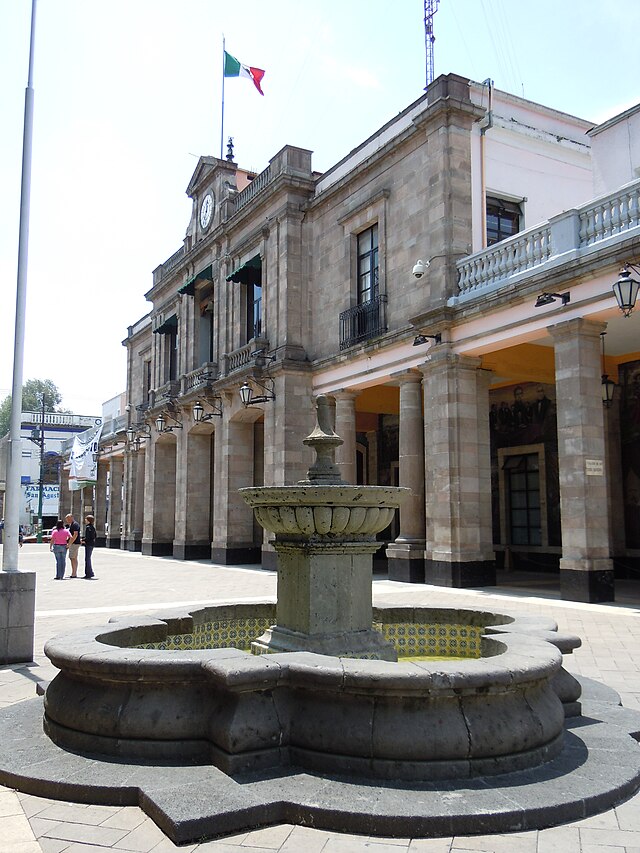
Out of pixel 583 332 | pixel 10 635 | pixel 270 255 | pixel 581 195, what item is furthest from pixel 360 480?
pixel 10 635

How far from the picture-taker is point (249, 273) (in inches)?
983

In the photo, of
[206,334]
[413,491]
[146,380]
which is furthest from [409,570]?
[146,380]

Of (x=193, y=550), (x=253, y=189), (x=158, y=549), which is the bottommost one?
(x=158, y=549)

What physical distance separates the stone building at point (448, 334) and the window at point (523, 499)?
6 cm

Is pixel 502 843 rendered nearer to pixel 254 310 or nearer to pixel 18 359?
pixel 18 359

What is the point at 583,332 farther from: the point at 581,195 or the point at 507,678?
the point at 507,678

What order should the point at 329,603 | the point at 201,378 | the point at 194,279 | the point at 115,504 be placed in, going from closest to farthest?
1. the point at 329,603
2. the point at 201,378
3. the point at 194,279
4. the point at 115,504

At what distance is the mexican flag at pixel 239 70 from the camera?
2634cm

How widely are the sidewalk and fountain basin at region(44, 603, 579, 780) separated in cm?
54

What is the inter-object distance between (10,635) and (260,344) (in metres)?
15.9

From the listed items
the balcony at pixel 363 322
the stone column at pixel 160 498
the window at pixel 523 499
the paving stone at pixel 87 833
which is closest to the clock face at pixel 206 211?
the stone column at pixel 160 498

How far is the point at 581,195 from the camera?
795 inches

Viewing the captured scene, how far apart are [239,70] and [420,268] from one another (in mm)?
13939

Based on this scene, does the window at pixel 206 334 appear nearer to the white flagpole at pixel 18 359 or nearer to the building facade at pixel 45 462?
the white flagpole at pixel 18 359
